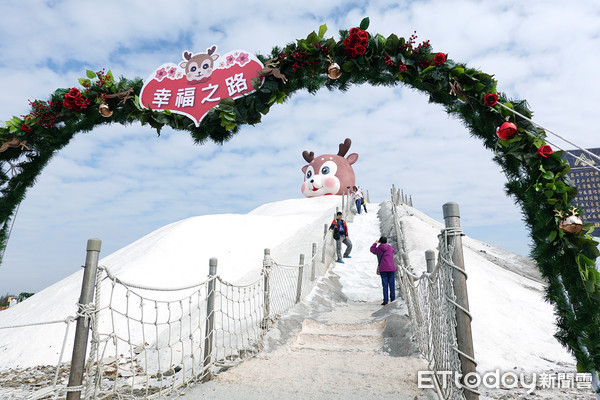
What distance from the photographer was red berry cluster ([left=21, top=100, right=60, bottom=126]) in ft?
13.2

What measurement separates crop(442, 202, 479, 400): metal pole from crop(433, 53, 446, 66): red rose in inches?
63.9

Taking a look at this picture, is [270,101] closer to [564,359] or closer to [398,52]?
[398,52]

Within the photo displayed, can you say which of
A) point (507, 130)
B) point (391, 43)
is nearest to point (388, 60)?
point (391, 43)

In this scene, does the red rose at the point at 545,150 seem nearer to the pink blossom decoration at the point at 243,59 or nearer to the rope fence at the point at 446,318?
the rope fence at the point at 446,318

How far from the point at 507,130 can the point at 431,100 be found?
34.1 inches

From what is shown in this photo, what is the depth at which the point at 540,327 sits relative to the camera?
6.19 m

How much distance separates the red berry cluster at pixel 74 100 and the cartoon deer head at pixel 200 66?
1.25m

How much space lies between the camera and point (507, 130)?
9.12 feet

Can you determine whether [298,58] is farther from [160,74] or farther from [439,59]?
[160,74]

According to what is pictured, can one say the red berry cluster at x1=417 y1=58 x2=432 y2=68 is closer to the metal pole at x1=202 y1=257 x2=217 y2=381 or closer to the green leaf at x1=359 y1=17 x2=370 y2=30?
Result: the green leaf at x1=359 y1=17 x2=370 y2=30

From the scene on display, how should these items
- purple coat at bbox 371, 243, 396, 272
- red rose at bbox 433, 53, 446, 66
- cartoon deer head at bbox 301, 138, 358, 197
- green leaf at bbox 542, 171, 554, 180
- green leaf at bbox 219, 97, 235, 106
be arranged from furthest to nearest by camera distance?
cartoon deer head at bbox 301, 138, 358, 197 < purple coat at bbox 371, 243, 396, 272 < green leaf at bbox 219, 97, 235, 106 < red rose at bbox 433, 53, 446, 66 < green leaf at bbox 542, 171, 554, 180

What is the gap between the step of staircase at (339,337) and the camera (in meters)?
4.91

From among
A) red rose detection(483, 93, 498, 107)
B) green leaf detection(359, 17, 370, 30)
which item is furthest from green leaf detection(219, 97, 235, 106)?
red rose detection(483, 93, 498, 107)

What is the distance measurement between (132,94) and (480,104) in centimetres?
372
